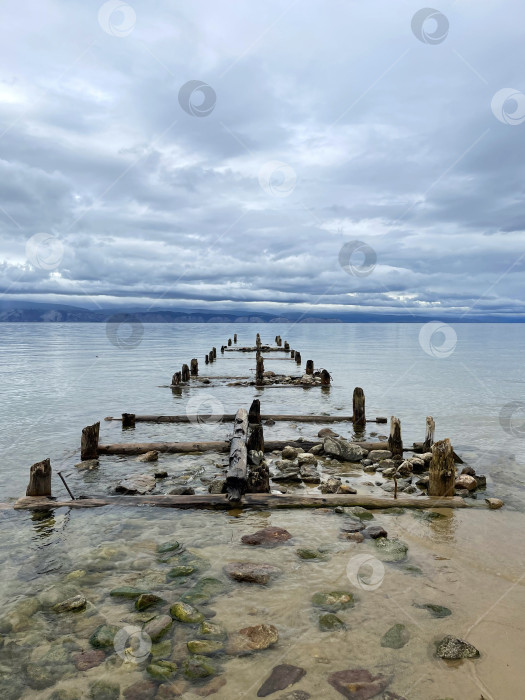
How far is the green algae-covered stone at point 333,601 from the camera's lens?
5.71 metres

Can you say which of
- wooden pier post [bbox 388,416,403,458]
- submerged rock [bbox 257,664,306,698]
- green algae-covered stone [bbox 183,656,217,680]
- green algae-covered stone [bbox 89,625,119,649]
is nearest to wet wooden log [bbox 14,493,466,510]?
green algae-covered stone [bbox 89,625,119,649]

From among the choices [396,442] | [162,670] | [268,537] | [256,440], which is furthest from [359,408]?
[162,670]

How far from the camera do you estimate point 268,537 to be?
25.4ft

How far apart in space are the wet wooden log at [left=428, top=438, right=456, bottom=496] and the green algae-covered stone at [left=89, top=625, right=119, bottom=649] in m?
7.00

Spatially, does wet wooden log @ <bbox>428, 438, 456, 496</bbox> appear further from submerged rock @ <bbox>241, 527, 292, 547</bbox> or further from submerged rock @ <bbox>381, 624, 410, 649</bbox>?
submerged rock @ <bbox>381, 624, 410, 649</bbox>

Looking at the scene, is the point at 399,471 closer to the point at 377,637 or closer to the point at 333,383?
the point at 377,637

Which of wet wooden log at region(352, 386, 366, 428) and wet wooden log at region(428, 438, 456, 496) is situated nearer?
wet wooden log at region(428, 438, 456, 496)

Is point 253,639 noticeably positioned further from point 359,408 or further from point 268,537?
point 359,408

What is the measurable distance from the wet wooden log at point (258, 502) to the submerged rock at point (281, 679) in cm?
443

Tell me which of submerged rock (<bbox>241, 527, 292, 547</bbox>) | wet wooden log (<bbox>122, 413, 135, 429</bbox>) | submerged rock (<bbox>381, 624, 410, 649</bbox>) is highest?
submerged rock (<bbox>381, 624, 410, 649</bbox>)

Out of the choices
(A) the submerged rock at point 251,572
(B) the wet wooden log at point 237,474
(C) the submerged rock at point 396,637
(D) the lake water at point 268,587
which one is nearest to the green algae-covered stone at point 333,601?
(D) the lake water at point 268,587

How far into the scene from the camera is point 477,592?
6070 mm

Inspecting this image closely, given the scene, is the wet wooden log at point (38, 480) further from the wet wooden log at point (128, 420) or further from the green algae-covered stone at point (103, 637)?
the wet wooden log at point (128, 420)

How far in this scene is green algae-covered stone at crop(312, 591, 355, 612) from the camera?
5707 mm
